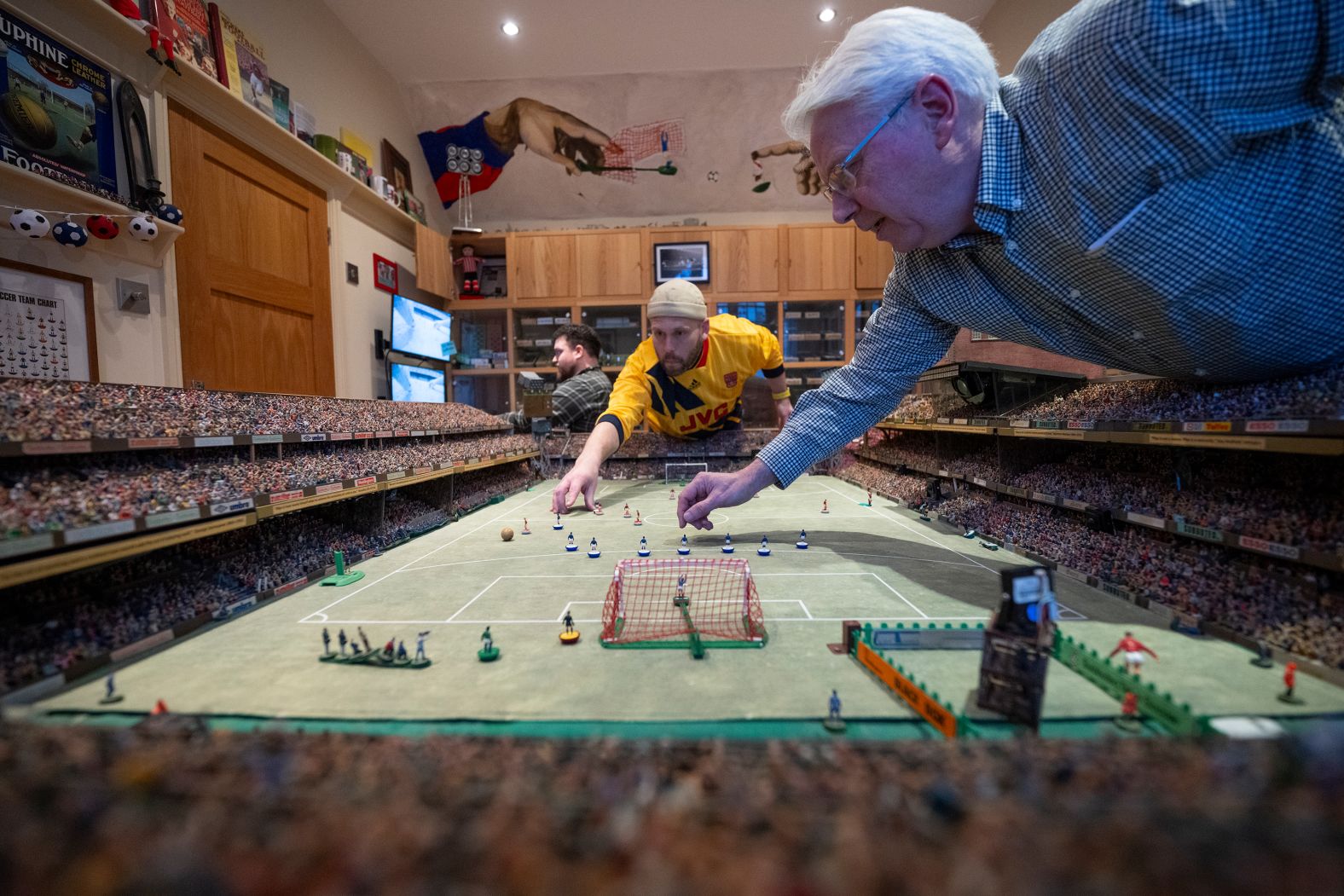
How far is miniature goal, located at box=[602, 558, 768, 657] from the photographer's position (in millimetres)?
1474

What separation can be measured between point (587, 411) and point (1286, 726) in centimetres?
512

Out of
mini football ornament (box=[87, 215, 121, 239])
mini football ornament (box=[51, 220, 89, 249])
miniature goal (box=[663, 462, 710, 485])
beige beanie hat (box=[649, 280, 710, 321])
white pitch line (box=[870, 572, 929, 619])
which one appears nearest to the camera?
white pitch line (box=[870, 572, 929, 619])

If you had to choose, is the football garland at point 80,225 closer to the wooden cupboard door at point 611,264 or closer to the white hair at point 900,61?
the white hair at point 900,61

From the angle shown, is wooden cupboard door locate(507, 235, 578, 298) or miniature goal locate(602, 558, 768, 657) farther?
wooden cupboard door locate(507, 235, 578, 298)

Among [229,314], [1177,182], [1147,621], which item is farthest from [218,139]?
[1147,621]

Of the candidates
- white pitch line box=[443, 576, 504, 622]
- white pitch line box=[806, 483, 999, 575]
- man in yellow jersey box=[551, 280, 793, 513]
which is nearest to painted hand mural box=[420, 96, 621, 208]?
man in yellow jersey box=[551, 280, 793, 513]

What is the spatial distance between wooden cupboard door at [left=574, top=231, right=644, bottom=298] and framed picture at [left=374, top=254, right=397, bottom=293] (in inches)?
98.0

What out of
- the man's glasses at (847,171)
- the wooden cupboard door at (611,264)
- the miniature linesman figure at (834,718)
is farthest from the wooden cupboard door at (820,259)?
the miniature linesman figure at (834,718)

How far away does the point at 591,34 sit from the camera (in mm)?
6301

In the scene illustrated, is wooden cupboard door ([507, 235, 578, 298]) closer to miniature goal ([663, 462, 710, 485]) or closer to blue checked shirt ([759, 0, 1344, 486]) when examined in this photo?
miniature goal ([663, 462, 710, 485])

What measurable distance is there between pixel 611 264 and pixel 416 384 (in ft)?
10.7

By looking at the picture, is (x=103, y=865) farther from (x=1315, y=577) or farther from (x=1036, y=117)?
(x=1315, y=577)

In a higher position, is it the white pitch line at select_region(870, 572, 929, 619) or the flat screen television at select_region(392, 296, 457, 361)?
the flat screen television at select_region(392, 296, 457, 361)

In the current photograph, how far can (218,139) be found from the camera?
4.23 m
